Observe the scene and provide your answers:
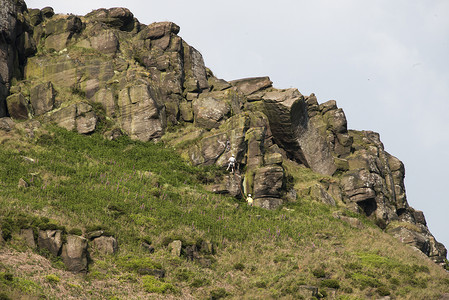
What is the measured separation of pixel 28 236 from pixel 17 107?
30316mm

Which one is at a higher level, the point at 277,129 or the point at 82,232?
the point at 277,129

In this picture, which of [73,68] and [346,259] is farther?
[73,68]

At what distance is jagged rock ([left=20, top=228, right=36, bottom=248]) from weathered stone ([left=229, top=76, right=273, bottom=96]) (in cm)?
4747

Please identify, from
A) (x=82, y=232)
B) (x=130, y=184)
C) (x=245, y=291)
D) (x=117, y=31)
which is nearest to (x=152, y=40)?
(x=117, y=31)

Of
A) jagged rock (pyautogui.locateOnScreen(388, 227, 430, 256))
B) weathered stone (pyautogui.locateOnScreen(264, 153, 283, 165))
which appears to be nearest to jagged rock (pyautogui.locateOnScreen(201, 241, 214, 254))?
weathered stone (pyautogui.locateOnScreen(264, 153, 283, 165))

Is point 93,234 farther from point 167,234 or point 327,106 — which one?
point 327,106

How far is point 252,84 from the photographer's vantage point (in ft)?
244

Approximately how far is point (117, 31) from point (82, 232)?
4614 centimetres

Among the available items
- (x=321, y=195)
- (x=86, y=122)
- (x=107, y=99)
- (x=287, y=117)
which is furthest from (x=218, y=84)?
(x=321, y=195)

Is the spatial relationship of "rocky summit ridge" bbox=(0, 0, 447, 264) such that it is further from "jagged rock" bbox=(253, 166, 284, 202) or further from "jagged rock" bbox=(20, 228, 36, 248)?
"jagged rock" bbox=(20, 228, 36, 248)

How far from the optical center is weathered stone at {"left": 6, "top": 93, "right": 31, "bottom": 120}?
55.7 m

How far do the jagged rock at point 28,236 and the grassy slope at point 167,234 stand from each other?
54 cm

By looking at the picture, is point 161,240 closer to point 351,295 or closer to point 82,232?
point 82,232

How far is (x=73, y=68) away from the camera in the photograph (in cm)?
6369
